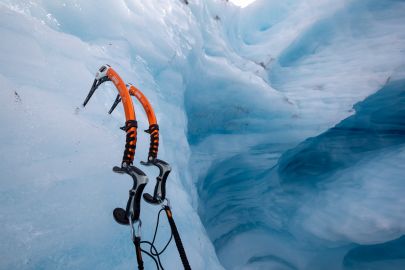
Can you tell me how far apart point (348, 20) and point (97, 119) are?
6.95 meters

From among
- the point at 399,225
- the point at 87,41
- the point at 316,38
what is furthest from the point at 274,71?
the point at 87,41

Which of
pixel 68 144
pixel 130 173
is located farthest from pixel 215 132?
pixel 130 173

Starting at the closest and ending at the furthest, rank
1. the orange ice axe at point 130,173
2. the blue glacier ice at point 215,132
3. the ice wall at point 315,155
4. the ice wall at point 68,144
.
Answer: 1. the orange ice axe at point 130,173
2. the ice wall at point 68,144
3. the blue glacier ice at point 215,132
4. the ice wall at point 315,155

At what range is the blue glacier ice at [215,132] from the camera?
1893 millimetres

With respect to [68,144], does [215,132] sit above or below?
above

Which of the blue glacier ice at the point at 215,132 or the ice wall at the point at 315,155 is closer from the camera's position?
the blue glacier ice at the point at 215,132

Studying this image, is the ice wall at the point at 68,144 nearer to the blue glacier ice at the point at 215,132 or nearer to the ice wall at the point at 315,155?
the blue glacier ice at the point at 215,132

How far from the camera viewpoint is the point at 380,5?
650 cm

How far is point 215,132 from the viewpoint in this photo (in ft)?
19.5

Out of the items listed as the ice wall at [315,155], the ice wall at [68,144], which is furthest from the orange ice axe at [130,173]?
the ice wall at [315,155]

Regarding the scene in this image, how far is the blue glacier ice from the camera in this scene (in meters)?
1.89

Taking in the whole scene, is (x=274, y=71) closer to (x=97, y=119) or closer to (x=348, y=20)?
(x=348, y=20)

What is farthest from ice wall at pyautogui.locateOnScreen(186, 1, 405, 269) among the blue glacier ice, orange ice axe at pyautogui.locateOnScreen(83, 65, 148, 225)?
orange ice axe at pyautogui.locateOnScreen(83, 65, 148, 225)

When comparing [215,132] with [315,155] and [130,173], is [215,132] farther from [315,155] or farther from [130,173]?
[130,173]
